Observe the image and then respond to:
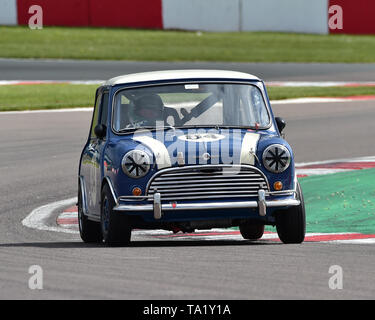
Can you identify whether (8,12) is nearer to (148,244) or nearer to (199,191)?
(148,244)

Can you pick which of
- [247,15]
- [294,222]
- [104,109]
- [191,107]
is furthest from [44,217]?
[247,15]

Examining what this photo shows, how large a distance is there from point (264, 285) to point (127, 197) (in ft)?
8.66

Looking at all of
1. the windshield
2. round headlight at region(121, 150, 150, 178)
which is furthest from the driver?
round headlight at region(121, 150, 150, 178)

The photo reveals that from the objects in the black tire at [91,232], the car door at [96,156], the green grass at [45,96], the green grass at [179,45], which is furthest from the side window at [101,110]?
the green grass at [179,45]

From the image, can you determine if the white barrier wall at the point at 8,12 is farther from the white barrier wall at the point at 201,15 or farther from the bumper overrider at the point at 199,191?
the bumper overrider at the point at 199,191

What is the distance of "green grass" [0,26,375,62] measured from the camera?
34656mm

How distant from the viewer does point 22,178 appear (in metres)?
15.6

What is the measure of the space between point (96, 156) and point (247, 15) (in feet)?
96.8

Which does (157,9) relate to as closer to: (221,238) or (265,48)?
(265,48)

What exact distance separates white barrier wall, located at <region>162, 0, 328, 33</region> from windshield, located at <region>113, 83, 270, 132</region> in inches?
1096

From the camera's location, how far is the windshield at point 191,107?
33.0 ft

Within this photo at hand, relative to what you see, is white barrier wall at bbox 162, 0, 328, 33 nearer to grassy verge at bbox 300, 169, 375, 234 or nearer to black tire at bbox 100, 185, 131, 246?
grassy verge at bbox 300, 169, 375, 234

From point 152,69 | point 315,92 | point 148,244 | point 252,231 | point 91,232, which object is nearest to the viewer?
point 148,244

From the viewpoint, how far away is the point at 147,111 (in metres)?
10.1
